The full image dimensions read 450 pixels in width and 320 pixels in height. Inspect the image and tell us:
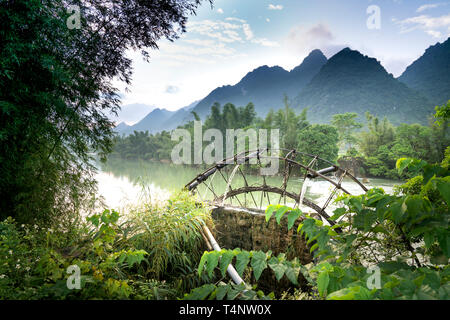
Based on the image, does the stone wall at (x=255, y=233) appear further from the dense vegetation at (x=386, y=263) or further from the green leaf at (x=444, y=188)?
the green leaf at (x=444, y=188)

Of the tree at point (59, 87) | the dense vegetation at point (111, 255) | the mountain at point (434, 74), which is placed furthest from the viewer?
the mountain at point (434, 74)

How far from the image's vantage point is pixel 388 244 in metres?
1.16

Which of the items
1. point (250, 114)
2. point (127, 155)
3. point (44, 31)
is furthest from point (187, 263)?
point (127, 155)

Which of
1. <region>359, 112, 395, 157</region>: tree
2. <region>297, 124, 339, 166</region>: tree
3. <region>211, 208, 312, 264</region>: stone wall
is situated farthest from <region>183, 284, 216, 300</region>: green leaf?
<region>359, 112, 395, 157</region>: tree

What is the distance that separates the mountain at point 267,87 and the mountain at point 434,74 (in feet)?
158

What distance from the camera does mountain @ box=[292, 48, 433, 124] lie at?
114 feet

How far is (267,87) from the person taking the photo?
95750 millimetres

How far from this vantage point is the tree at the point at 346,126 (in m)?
24.8

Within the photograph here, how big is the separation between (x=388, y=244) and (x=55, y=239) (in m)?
2.33

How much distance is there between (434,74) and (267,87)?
6921 cm

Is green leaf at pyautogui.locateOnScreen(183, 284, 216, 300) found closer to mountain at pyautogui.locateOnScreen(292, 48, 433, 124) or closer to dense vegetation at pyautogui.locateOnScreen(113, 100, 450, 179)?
dense vegetation at pyautogui.locateOnScreen(113, 100, 450, 179)

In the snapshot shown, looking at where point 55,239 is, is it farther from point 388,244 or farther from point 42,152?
point 388,244

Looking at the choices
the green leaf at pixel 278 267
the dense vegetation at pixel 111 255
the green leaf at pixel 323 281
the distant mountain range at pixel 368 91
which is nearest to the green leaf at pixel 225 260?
the green leaf at pixel 278 267

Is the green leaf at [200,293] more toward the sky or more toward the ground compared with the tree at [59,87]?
more toward the ground
